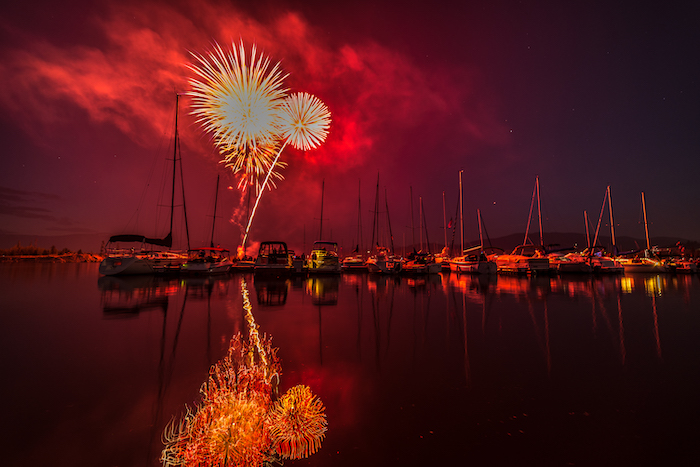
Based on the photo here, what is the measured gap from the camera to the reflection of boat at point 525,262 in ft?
106

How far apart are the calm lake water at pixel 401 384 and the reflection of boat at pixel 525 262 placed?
2382cm

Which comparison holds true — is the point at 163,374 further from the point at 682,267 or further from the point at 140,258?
the point at 682,267

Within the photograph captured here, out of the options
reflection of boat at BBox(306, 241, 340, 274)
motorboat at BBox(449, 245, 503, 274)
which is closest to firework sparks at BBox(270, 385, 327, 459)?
reflection of boat at BBox(306, 241, 340, 274)

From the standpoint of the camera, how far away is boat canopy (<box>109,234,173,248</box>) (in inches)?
1174

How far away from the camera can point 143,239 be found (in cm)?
3030

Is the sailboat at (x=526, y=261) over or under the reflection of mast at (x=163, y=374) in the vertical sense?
over

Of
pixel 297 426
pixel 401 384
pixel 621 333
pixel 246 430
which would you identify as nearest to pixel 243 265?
pixel 401 384

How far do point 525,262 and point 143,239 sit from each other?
137ft

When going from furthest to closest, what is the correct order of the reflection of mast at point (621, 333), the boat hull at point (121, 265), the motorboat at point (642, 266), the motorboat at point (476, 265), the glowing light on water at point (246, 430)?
the motorboat at point (642, 266) < the motorboat at point (476, 265) < the boat hull at point (121, 265) < the reflection of mast at point (621, 333) < the glowing light on water at point (246, 430)

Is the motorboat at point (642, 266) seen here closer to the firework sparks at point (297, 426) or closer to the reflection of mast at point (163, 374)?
the firework sparks at point (297, 426)

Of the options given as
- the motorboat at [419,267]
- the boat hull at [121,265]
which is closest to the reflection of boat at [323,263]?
the motorboat at [419,267]

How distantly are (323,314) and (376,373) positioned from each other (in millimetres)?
5584

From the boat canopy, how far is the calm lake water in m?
21.6

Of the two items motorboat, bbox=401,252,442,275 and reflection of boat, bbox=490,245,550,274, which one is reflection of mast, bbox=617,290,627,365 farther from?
reflection of boat, bbox=490,245,550,274
